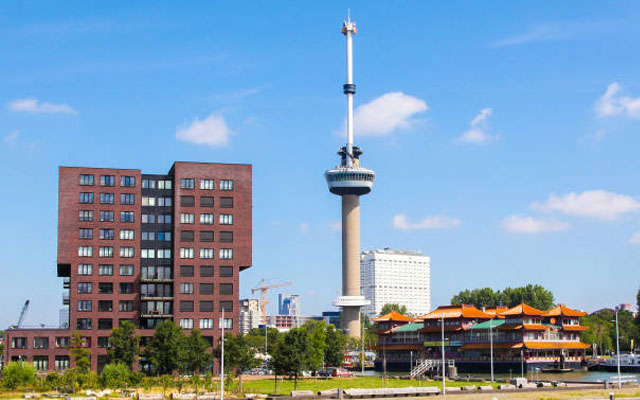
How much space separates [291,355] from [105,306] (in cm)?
6088

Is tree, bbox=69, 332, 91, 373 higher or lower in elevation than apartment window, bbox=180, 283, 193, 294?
lower

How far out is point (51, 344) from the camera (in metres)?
149

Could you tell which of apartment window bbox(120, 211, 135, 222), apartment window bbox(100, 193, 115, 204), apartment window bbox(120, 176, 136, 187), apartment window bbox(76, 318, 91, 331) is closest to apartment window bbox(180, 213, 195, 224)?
apartment window bbox(120, 211, 135, 222)

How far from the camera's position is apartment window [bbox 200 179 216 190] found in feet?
520

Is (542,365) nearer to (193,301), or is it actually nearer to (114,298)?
(193,301)

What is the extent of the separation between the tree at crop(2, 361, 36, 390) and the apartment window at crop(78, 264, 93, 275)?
51394mm

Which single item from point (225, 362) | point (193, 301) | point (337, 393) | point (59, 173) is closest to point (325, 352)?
point (193, 301)

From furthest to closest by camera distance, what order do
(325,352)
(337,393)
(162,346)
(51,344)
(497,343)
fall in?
(497,343)
(325,352)
(51,344)
(162,346)
(337,393)

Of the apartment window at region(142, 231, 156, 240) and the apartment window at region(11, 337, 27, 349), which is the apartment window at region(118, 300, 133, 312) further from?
the apartment window at region(11, 337, 27, 349)

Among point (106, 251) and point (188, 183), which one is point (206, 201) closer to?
point (188, 183)

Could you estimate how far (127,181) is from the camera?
15725cm

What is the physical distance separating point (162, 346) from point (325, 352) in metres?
58.4

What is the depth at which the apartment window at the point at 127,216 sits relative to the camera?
156 metres

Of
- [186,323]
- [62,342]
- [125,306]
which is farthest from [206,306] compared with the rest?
[62,342]
